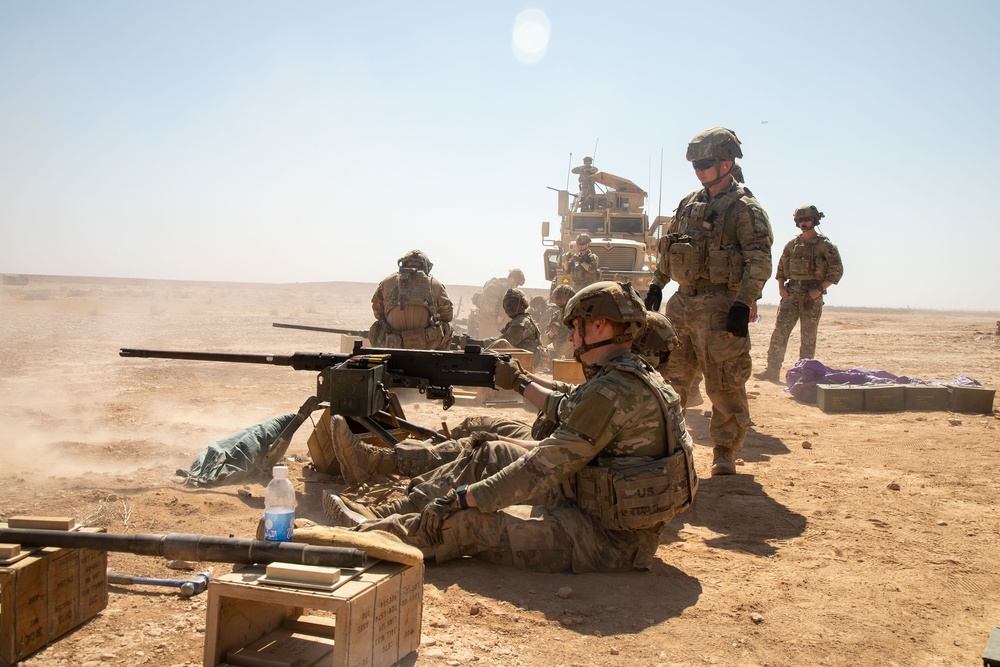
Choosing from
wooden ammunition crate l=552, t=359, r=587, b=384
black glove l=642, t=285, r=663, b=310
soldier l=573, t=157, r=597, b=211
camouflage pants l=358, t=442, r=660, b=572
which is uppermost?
soldier l=573, t=157, r=597, b=211

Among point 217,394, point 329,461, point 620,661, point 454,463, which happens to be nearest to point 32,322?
point 217,394

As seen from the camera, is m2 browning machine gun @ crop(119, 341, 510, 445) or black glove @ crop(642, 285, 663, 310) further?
black glove @ crop(642, 285, 663, 310)

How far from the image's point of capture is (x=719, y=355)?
6316 millimetres

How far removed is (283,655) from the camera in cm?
290

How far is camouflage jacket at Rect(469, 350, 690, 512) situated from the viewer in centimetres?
392

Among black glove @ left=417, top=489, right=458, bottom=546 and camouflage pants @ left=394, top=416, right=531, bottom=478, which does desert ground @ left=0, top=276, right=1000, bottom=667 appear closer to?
black glove @ left=417, top=489, right=458, bottom=546

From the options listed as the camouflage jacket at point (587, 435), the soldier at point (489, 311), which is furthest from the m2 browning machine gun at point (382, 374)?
the soldier at point (489, 311)

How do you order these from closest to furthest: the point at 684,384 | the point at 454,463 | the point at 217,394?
the point at 454,463 → the point at 684,384 → the point at 217,394

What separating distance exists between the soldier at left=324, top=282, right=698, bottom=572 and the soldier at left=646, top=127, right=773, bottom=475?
226 centimetres

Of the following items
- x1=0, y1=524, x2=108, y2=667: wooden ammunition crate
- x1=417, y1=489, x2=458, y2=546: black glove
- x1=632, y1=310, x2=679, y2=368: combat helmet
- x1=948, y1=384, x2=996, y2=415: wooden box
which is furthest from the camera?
x1=948, y1=384, x2=996, y2=415: wooden box

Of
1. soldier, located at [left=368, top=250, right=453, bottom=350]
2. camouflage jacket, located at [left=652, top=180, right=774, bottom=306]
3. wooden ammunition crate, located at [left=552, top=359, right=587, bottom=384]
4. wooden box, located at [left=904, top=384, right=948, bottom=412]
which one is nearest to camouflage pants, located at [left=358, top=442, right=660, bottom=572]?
camouflage jacket, located at [left=652, top=180, right=774, bottom=306]

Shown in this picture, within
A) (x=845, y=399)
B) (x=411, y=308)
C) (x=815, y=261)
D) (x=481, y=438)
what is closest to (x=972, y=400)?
(x=845, y=399)

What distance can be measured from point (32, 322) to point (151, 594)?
24.8m

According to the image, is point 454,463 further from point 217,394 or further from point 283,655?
point 217,394
